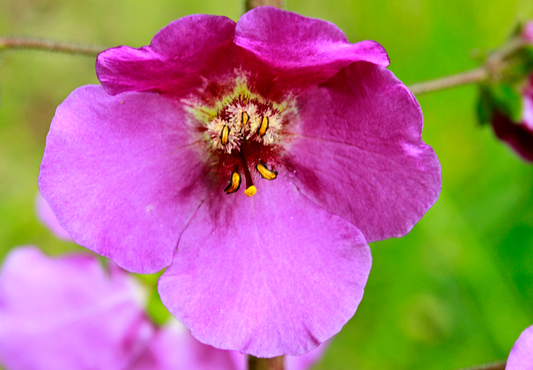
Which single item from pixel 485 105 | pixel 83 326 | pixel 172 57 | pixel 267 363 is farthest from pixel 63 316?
pixel 485 105

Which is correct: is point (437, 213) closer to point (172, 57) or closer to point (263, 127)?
point (263, 127)

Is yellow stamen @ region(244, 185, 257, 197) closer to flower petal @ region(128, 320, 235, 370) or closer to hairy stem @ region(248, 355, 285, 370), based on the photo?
hairy stem @ region(248, 355, 285, 370)

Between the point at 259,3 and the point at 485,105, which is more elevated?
the point at 259,3

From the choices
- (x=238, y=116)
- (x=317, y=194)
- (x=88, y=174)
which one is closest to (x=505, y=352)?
(x=317, y=194)

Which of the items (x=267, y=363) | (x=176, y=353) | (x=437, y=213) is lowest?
(x=176, y=353)

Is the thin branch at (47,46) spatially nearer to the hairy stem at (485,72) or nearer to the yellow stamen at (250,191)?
the yellow stamen at (250,191)

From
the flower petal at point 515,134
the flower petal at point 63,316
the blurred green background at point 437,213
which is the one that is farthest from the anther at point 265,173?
the blurred green background at point 437,213

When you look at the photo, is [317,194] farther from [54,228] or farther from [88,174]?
[54,228]
